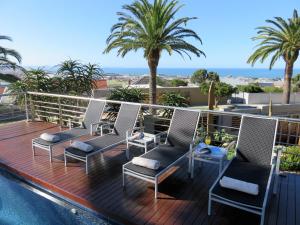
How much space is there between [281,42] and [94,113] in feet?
58.0

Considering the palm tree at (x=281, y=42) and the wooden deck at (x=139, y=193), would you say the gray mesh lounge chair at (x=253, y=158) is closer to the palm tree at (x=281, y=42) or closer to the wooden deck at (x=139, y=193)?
the wooden deck at (x=139, y=193)

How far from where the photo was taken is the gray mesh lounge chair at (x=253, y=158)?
3.17 meters

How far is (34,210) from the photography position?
3.71m

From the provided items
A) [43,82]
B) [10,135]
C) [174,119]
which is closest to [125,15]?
[43,82]

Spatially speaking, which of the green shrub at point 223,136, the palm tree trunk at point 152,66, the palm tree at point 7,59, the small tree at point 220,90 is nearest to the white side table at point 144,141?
the green shrub at point 223,136

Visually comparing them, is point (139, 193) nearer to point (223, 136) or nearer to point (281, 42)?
point (223, 136)

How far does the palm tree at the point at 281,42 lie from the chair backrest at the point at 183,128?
16.7 meters

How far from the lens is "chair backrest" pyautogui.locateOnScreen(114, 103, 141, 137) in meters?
5.47

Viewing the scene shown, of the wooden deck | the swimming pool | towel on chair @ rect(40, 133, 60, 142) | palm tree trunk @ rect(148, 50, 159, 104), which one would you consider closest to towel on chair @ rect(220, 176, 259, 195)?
the wooden deck

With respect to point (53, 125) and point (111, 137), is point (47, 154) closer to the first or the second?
point (111, 137)

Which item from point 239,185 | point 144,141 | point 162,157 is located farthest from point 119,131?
point 239,185

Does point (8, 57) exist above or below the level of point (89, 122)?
above

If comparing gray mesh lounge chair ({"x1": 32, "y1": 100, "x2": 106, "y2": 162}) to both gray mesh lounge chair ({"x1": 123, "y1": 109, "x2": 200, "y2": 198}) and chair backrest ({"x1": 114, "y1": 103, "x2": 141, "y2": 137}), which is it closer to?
chair backrest ({"x1": 114, "y1": 103, "x2": 141, "y2": 137})

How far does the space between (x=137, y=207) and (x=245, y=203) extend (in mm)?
1411
